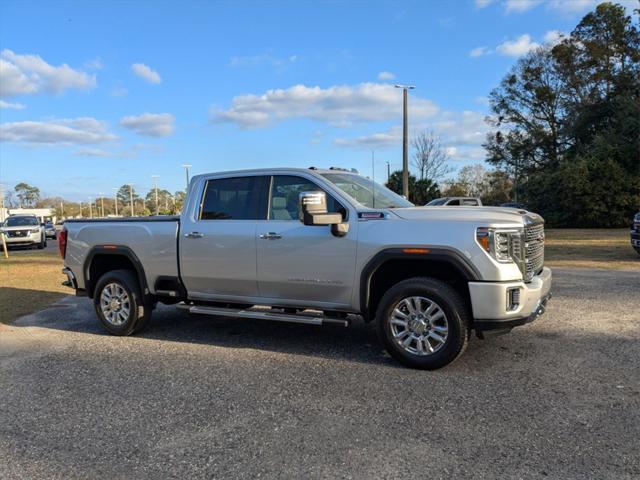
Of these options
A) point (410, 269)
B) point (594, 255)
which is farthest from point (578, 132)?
point (410, 269)

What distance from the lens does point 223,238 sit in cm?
614

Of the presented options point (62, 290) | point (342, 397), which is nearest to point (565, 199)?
point (62, 290)

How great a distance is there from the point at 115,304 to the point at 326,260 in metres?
3.08

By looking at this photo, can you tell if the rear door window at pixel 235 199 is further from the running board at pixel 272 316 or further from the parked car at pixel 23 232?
the parked car at pixel 23 232

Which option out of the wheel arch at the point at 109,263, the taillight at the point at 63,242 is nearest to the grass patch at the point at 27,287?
the taillight at the point at 63,242

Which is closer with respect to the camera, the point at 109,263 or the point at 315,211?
the point at 315,211

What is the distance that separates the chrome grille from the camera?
508 centimetres

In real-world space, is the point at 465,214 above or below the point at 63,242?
above

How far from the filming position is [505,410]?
4.12 m

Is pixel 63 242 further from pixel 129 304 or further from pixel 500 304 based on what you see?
pixel 500 304

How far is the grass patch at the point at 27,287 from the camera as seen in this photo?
901 cm

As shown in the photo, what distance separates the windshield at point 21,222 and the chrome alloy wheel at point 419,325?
26.0 m

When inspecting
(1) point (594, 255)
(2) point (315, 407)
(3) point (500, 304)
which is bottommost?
(2) point (315, 407)

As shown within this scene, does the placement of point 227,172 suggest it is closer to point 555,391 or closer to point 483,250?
point 483,250
